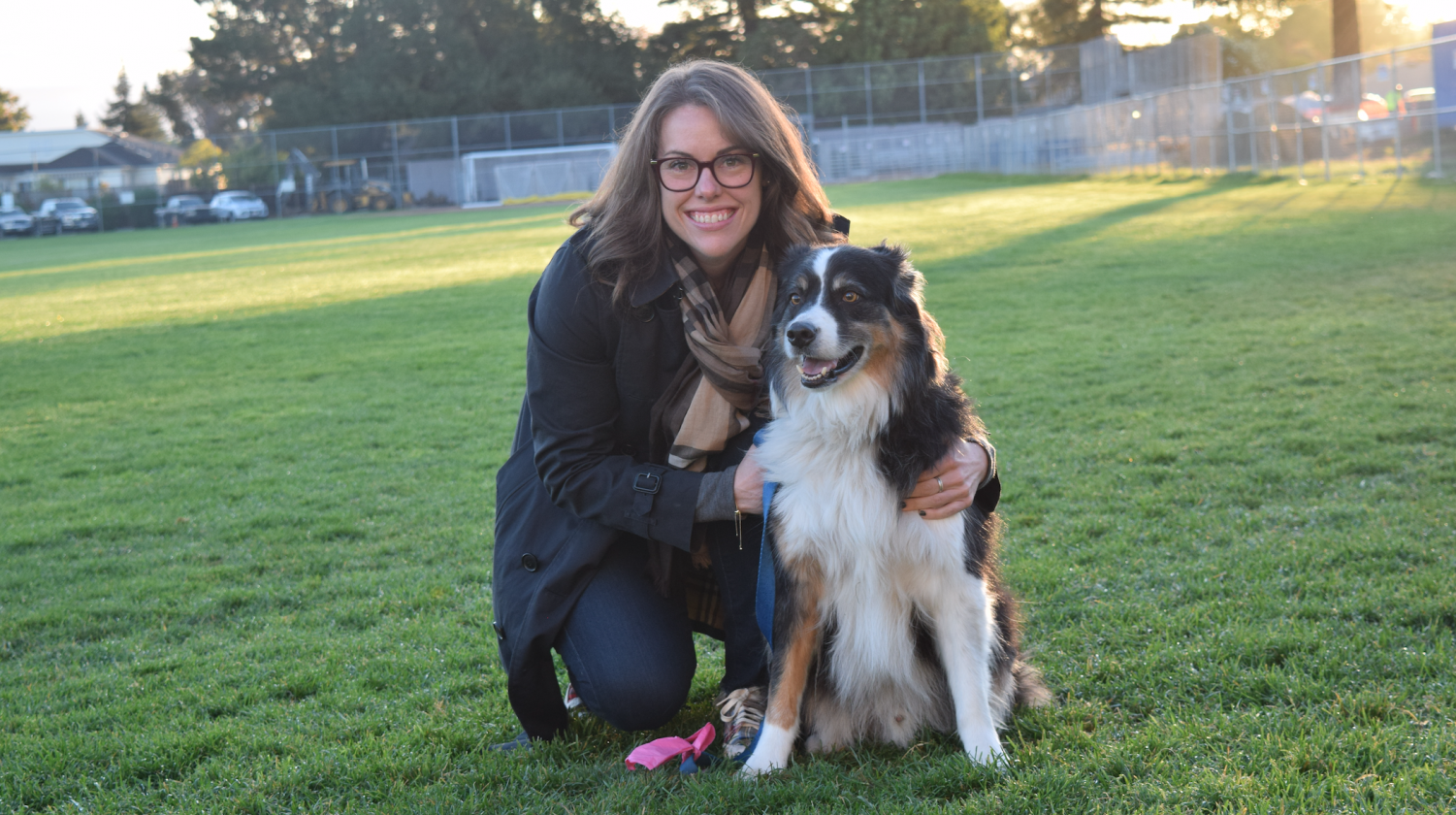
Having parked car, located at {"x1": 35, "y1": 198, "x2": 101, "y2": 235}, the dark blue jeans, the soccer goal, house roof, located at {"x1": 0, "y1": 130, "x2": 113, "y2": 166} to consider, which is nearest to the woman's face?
the dark blue jeans

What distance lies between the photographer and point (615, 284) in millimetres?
3340

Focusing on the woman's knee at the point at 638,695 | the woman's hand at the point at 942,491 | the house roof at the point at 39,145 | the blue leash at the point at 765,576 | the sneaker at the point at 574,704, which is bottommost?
the sneaker at the point at 574,704

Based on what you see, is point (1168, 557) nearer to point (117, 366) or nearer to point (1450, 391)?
point (1450, 391)

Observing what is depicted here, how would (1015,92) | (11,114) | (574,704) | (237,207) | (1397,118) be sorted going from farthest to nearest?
(11,114) < (1015,92) < (237,207) < (1397,118) < (574,704)

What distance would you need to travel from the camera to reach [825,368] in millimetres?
3014

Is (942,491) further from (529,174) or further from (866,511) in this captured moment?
(529,174)

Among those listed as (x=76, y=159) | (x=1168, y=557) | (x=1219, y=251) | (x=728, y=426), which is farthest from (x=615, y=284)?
(x=76, y=159)

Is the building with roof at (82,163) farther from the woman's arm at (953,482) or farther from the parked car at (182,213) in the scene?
the woman's arm at (953,482)

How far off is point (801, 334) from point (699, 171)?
0.73 m

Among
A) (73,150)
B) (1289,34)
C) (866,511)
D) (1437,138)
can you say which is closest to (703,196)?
(866,511)

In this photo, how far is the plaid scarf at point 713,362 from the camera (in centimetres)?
333

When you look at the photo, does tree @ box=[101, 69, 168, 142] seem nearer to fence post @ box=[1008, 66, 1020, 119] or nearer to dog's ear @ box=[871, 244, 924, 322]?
fence post @ box=[1008, 66, 1020, 119]

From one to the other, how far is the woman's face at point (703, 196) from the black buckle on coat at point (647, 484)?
75 cm

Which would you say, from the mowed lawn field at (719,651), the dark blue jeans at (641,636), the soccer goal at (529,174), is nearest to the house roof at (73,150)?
the soccer goal at (529,174)
